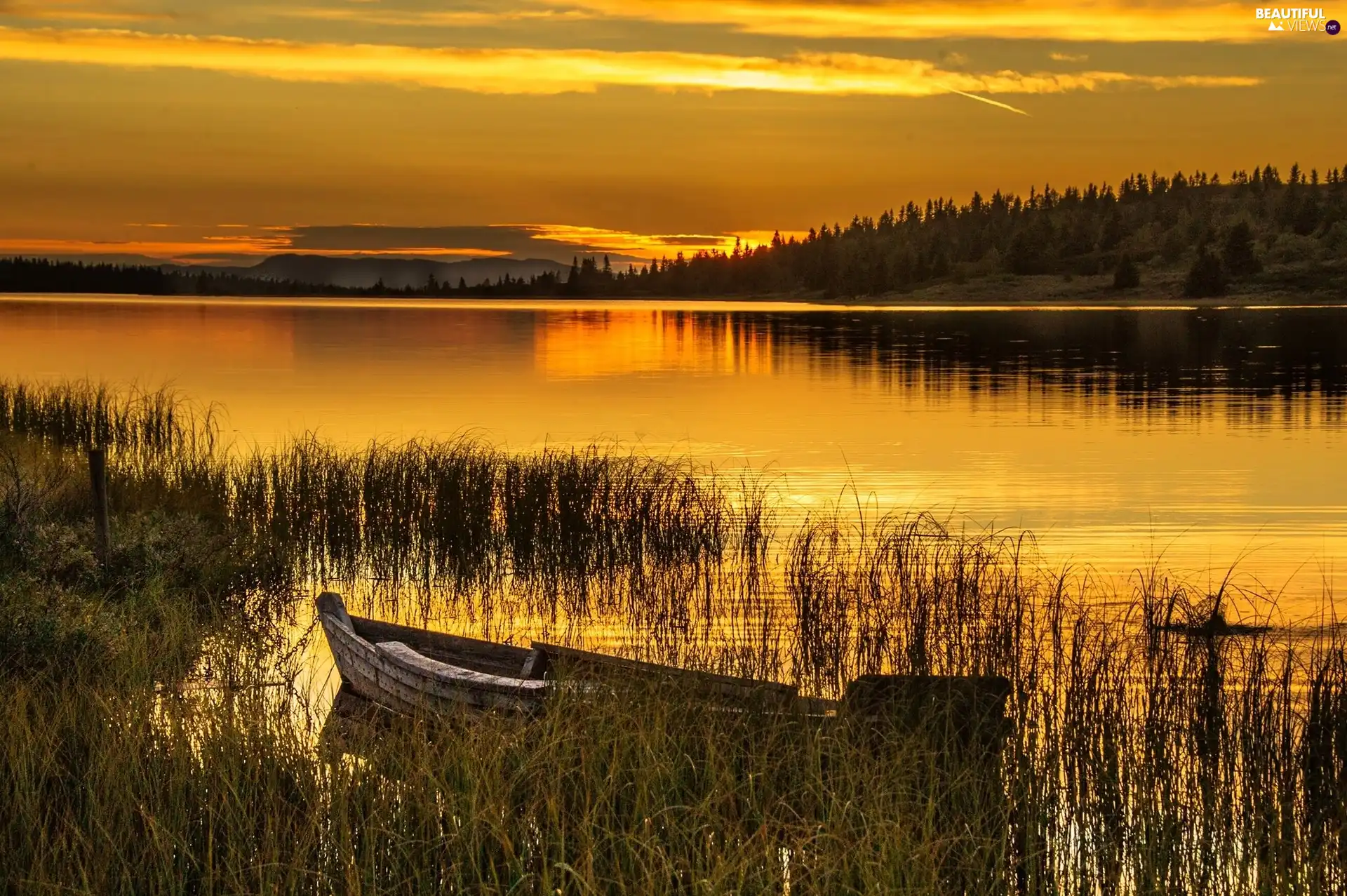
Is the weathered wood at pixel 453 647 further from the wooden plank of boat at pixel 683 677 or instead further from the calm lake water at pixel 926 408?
the calm lake water at pixel 926 408

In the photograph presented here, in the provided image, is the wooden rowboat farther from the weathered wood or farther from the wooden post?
the wooden post

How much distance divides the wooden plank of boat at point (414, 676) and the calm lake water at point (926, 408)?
9673 millimetres

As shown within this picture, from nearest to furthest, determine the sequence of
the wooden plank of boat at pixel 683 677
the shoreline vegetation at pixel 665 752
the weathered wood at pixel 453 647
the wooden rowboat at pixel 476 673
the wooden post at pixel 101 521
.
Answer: the shoreline vegetation at pixel 665 752, the wooden plank of boat at pixel 683 677, the wooden rowboat at pixel 476 673, the weathered wood at pixel 453 647, the wooden post at pixel 101 521

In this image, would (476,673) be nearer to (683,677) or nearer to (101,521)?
(683,677)

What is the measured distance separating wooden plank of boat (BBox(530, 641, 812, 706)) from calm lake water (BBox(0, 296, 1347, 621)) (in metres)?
8.62

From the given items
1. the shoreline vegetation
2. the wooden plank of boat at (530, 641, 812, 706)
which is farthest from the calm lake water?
the wooden plank of boat at (530, 641, 812, 706)

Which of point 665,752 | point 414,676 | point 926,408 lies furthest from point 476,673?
point 926,408

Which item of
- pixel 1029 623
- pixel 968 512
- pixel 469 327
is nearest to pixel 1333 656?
pixel 1029 623

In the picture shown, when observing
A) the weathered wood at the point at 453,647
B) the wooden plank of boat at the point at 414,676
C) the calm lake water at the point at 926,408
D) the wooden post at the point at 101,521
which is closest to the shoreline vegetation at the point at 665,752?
the wooden post at the point at 101,521

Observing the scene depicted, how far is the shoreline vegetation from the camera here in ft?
23.3

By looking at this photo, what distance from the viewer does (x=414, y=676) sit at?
422 inches

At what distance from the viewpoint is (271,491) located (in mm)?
21016

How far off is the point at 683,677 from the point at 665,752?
198 centimetres

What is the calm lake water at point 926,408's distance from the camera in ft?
80.2
